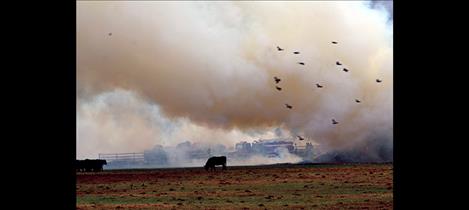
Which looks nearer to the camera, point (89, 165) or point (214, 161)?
point (214, 161)

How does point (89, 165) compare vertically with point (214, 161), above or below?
below

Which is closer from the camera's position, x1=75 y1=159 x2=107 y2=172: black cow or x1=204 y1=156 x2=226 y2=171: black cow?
x1=204 y1=156 x2=226 y2=171: black cow

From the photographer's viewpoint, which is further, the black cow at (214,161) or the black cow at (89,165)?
the black cow at (89,165)
